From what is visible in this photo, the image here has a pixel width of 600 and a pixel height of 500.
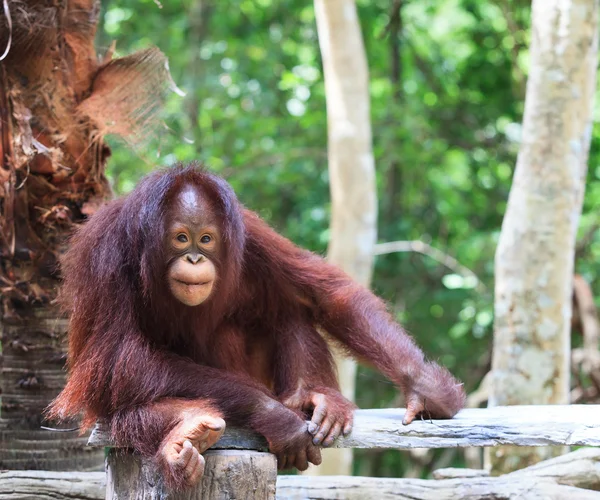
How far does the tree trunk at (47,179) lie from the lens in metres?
3.49

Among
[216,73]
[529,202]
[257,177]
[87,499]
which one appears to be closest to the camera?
[87,499]

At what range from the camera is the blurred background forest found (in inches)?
336

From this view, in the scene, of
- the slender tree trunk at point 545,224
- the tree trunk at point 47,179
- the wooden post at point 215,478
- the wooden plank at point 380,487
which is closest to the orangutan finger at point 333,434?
the wooden post at point 215,478

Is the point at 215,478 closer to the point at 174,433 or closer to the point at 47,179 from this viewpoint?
the point at 174,433

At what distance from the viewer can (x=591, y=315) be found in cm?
641

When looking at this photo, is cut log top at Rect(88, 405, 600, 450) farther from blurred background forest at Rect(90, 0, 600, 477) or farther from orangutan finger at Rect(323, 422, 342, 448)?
blurred background forest at Rect(90, 0, 600, 477)

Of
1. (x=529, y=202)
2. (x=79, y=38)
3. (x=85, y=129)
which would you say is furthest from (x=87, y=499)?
(x=529, y=202)

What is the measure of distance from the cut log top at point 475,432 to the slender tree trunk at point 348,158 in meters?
3.28

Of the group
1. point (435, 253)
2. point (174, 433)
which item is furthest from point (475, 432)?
point (435, 253)

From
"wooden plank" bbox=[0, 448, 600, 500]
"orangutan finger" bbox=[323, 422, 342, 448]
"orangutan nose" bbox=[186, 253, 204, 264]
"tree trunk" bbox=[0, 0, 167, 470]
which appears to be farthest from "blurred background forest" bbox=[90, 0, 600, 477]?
"orangutan finger" bbox=[323, 422, 342, 448]

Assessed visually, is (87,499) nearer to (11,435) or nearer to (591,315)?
(11,435)

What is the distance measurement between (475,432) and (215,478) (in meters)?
0.89

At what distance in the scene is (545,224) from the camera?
4.49 metres

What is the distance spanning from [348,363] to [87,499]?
3147mm
